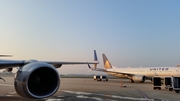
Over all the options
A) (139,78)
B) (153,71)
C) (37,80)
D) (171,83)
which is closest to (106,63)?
(139,78)

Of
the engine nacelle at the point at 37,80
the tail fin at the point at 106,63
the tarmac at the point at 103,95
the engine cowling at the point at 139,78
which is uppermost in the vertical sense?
the tail fin at the point at 106,63

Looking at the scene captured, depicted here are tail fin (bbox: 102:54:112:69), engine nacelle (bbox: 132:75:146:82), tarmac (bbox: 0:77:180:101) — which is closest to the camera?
tarmac (bbox: 0:77:180:101)

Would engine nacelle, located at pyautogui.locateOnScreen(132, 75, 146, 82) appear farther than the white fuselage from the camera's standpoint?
Yes

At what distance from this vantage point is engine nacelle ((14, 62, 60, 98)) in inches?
171

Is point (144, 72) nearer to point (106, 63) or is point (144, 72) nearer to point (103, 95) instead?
point (106, 63)

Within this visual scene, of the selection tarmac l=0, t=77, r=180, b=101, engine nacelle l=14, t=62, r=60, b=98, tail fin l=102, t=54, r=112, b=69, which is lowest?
tarmac l=0, t=77, r=180, b=101

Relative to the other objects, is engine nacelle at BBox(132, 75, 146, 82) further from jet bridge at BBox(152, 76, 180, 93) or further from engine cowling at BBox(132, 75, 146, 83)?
jet bridge at BBox(152, 76, 180, 93)

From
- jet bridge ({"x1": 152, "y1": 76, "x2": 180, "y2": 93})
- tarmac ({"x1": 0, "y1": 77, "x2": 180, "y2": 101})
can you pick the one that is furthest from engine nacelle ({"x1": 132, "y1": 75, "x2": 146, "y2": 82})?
tarmac ({"x1": 0, "y1": 77, "x2": 180, "y2": 101})

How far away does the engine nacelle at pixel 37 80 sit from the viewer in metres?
4.34

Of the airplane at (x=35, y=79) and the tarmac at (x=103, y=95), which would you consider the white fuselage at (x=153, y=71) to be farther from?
the airplane at (x=35, y=79)

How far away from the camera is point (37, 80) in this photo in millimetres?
5070

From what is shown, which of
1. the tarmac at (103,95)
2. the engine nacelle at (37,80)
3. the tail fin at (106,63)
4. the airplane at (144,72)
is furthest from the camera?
the tail fin at (106,63)

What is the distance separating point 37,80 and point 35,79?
74 millimetres

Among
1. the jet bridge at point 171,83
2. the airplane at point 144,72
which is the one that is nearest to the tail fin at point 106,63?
the airplane at point 144,72
